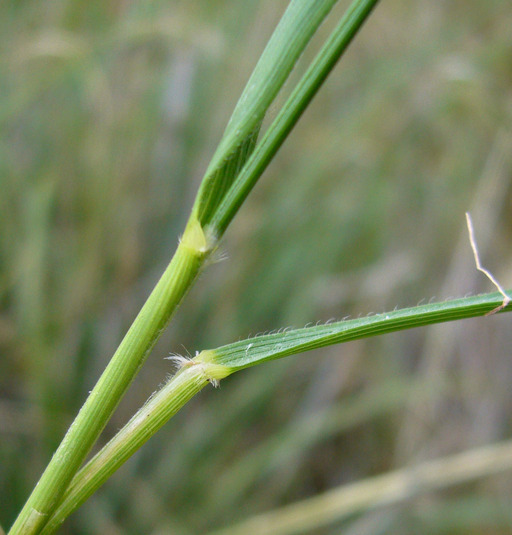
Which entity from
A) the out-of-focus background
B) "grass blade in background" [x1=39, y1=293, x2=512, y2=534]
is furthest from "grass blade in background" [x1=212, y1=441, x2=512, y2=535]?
"grass blade in background" [x1=39, y1=293, x2=512, y2=534]

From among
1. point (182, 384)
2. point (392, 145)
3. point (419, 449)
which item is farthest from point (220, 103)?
point (182, 384)

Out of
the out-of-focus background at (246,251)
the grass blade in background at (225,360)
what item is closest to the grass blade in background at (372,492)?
the out-of-focus background at (246,251)

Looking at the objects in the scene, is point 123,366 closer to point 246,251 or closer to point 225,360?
point 225,360

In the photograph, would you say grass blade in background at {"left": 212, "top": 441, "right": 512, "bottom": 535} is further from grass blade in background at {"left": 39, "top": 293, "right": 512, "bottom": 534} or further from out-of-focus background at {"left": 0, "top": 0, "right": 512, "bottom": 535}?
grass blade in background at {"left": 39, "top": 293, "right": 512, "bottom": 534}

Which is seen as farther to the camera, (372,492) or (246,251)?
(246,251)

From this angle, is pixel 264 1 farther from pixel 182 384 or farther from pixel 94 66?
pixel 182 384

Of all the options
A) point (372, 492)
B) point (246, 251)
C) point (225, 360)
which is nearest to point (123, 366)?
point (225, 360)
